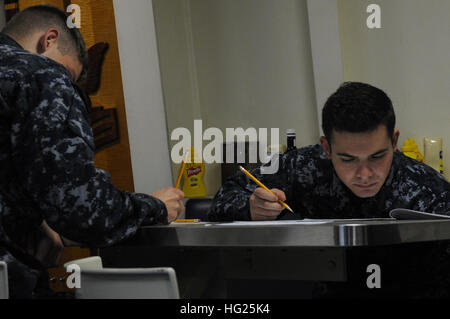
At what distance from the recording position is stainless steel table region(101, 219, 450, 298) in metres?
0.99

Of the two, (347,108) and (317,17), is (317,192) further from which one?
(317,17)

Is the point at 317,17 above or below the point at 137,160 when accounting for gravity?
above

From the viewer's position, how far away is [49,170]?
111 centimetres

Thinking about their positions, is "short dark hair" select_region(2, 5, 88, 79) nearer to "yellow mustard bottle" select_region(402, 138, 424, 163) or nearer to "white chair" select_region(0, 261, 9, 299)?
"white chair" select_region(0, 261, 9, 299)

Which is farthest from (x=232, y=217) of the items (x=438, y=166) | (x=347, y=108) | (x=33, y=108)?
(x=438, y=166)

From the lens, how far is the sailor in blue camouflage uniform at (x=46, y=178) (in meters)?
1.11

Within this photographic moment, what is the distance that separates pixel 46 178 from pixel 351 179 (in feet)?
2.46

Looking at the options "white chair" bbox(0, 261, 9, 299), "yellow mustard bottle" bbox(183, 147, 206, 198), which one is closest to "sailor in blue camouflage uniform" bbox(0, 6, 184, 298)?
"white chair" bbox(0, 261, 9, 299)

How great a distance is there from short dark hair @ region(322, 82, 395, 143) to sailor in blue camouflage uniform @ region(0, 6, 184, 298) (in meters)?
0.54

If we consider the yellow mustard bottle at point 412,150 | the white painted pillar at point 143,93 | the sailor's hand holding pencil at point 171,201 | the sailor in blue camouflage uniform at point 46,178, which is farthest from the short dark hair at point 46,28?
the yellow mustard bottle at point 412,150

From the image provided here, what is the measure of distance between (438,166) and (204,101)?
1.50 meters

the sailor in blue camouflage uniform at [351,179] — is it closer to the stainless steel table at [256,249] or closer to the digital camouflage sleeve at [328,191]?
the digital camouflage sleeve at [328,191]

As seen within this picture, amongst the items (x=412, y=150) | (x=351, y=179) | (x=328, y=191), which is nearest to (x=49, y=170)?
(x=351, y=179)
